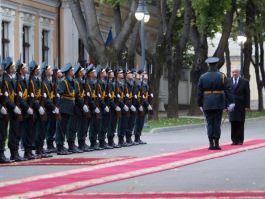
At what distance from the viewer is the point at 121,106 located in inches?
978

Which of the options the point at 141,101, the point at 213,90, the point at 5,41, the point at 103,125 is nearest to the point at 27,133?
the point at 103,125

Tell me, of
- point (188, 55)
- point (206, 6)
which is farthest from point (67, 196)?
point (188, 55)

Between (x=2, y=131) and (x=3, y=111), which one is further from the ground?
(x=3, y=111)

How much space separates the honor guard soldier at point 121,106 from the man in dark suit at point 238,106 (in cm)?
257

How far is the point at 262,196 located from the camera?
12766 millimetres

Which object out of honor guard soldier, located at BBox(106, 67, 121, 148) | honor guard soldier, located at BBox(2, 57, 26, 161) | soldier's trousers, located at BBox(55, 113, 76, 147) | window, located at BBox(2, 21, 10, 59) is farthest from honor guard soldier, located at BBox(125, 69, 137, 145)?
window, located at BBox(2, 21, 10, 59)

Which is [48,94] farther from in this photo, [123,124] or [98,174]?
[98,174]

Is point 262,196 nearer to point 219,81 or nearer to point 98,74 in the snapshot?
point 219,81

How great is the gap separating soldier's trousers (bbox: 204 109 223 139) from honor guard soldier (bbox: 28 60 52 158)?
12.2 feet

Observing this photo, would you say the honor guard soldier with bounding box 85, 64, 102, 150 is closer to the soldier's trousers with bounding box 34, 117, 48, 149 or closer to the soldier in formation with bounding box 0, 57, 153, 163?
the soldier in formation with bounding box 0, 57, 153, 163

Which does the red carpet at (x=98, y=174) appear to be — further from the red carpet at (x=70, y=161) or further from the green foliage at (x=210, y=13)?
the green foliage at (x=210, y=13)

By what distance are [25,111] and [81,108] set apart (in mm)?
2953

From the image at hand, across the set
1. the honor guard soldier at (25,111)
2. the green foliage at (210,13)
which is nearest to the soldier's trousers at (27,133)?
the honor guard soldier at (25,111)

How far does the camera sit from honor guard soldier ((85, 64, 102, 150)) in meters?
23.1
